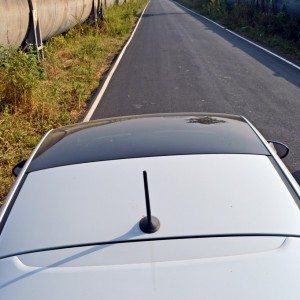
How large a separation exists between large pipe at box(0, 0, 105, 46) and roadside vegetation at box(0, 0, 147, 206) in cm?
50

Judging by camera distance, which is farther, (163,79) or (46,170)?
(163,79)

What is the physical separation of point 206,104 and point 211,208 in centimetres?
801

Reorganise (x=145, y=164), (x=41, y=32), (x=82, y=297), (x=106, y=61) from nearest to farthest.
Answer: (x=82, y=297) → (x=145, y=164) → (x=41, y=32) → (x=106, y=61)

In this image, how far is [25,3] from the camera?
39.5 feet

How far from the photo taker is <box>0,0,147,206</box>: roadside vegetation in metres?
7.23

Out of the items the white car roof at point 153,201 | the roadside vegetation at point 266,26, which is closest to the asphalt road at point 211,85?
the roadside vegetation at point 266,26

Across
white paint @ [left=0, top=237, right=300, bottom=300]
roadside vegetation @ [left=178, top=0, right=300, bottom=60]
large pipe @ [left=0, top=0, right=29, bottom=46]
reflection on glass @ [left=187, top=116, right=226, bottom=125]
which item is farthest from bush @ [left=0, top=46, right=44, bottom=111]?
roadside vegetation @ [left=178, top=0, right=300, bottom=60]

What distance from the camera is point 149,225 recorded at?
1893 mm

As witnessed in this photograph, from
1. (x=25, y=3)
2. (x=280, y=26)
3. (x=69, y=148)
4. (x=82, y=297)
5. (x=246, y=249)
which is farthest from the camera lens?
(x=280, y=26)

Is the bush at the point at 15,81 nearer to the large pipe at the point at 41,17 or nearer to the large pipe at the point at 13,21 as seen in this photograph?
the large pipe at the point at 13,21

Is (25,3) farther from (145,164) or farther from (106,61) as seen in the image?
(145,164)

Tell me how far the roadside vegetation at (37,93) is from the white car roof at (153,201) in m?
3.41

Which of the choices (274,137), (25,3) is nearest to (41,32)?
(25,3)

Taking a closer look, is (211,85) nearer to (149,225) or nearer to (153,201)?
(153,201)
